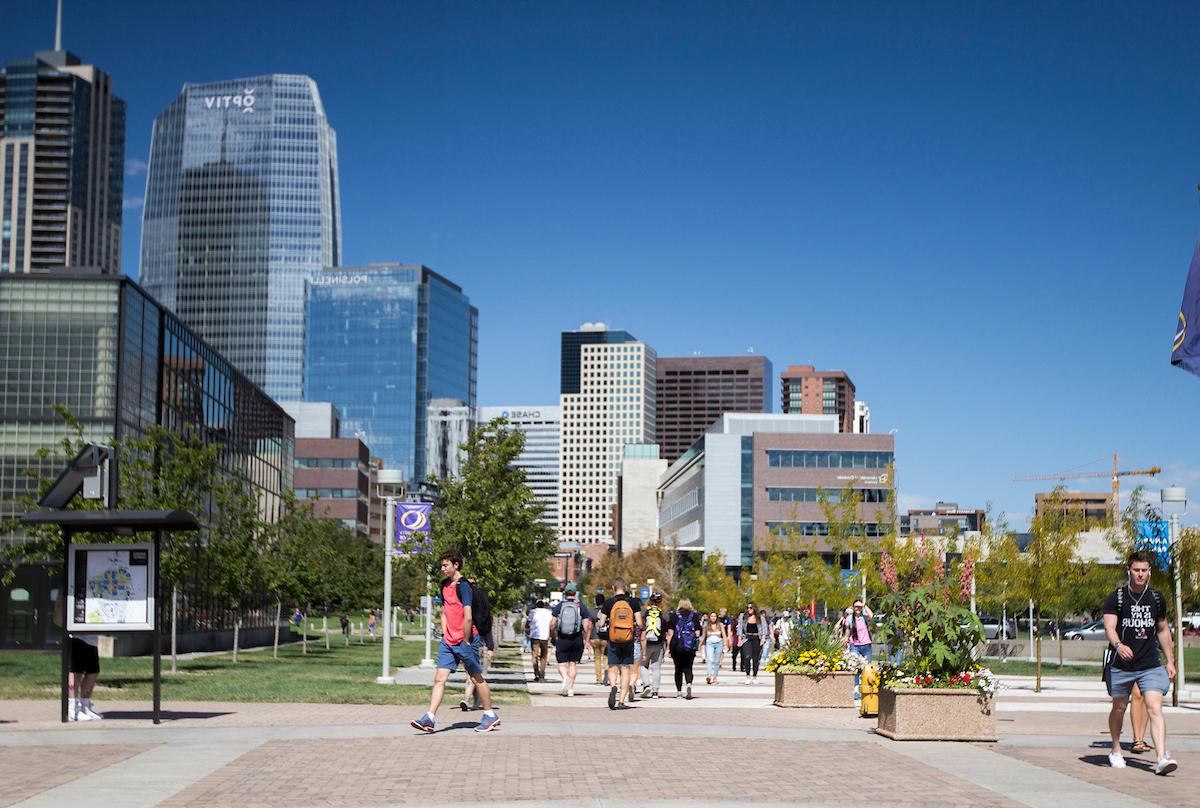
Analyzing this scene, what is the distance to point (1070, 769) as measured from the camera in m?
13.0

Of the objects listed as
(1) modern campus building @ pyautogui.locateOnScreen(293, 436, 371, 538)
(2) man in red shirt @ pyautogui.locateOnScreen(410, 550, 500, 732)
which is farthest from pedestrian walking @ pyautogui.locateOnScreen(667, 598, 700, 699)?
(1) modern campus building @ pyautogui.locateOnScreen(293, 436, 371, 538)

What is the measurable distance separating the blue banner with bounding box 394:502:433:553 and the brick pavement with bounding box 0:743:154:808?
1641 cm

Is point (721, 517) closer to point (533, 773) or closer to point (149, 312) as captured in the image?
point (149, 312)

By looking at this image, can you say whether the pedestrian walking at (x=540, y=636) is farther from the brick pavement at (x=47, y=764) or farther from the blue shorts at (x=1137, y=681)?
the blue shorts at (x=1137, y=681)

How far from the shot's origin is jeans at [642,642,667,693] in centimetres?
2477

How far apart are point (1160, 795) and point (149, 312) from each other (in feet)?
132

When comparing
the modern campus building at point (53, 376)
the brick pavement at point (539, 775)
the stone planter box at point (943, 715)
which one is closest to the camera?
the brick pavement at point (539, 775)

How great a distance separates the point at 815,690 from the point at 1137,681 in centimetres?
920

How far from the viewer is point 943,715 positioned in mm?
15281

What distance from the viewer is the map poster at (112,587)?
54.2ft

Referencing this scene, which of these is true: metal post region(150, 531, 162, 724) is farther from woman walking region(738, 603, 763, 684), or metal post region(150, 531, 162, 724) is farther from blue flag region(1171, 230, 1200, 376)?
woman walking region(738, 603, 763, 684)

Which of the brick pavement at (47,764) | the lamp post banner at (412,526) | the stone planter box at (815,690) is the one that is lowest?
the stone planter box at (815,690)

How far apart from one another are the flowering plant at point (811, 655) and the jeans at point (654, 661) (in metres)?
2.49

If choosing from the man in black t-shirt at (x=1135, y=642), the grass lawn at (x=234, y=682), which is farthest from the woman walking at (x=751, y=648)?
the man in black t-shirt at (x=1135, y=642)
